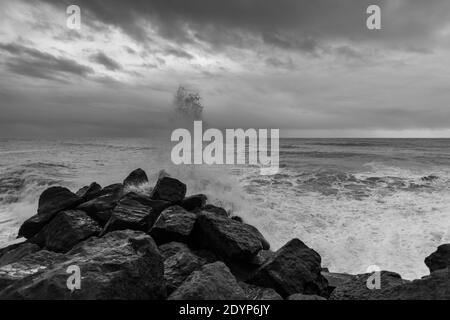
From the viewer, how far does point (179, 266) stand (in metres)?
4.56

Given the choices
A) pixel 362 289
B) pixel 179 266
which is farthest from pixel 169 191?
pixel 362 289

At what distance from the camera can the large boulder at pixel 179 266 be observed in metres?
4.23

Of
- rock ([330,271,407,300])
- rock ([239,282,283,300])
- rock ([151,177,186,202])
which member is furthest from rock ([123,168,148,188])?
rock ([330,271,407,300])

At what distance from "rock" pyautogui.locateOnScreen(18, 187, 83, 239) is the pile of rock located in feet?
0.08

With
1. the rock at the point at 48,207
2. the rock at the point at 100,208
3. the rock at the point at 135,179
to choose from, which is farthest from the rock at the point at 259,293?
the rock at the point at 135,179

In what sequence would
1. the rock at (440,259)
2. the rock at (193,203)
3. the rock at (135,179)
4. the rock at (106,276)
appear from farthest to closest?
the rock at (135,179) < the rock at (193,203) < the rock at (440,259) < the rock at (106,276)

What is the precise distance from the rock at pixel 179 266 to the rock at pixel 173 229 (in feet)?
2.03

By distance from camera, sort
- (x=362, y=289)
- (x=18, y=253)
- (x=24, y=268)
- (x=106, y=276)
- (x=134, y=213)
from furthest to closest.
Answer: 1. (x=134, y=213)
2. (x=18, y=253)
3. (x=24, y=268)
4. (x=362, y=289)
5. (x=106, y=276)

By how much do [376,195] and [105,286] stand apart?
12085 millimetres

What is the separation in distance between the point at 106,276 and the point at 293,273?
2764 millimetres

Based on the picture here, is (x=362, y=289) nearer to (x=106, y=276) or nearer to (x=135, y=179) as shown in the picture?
(x=106, y=276)

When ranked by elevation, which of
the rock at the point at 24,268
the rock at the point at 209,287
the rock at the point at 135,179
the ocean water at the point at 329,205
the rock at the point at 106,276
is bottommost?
the ocean water at the point at 329,205

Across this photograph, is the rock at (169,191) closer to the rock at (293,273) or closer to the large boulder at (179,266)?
the large boulder at (179,266)
